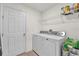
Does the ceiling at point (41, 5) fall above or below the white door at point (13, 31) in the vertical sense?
above

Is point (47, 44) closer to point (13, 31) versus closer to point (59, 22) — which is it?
point (59, 22)

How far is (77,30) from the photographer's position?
0.97 metres

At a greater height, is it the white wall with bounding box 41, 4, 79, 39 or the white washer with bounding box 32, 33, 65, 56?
the white wall with bounding box 41, 4, 79, 39

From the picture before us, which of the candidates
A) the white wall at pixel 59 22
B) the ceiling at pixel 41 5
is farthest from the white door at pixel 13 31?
the white wall at pixel 59 22

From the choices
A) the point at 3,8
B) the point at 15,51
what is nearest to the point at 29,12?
the point at 3,8

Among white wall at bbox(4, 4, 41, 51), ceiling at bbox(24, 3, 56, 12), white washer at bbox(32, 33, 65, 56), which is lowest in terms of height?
white washer at bbox(32, 33, 65, 56)

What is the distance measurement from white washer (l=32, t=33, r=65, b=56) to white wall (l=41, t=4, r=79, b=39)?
0.13 meters

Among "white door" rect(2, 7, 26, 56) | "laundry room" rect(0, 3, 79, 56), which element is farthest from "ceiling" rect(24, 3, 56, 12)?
"white door" rect(2, 7, 26, 56)

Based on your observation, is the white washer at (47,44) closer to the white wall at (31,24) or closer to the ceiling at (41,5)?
the white wall at (31,24)

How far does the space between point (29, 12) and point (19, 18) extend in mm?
152

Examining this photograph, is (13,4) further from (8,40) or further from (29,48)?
(29,48)

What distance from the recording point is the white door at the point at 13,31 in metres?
0.93

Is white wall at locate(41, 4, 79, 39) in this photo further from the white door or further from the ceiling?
the white door

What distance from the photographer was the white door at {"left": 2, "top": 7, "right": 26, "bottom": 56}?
928mm
